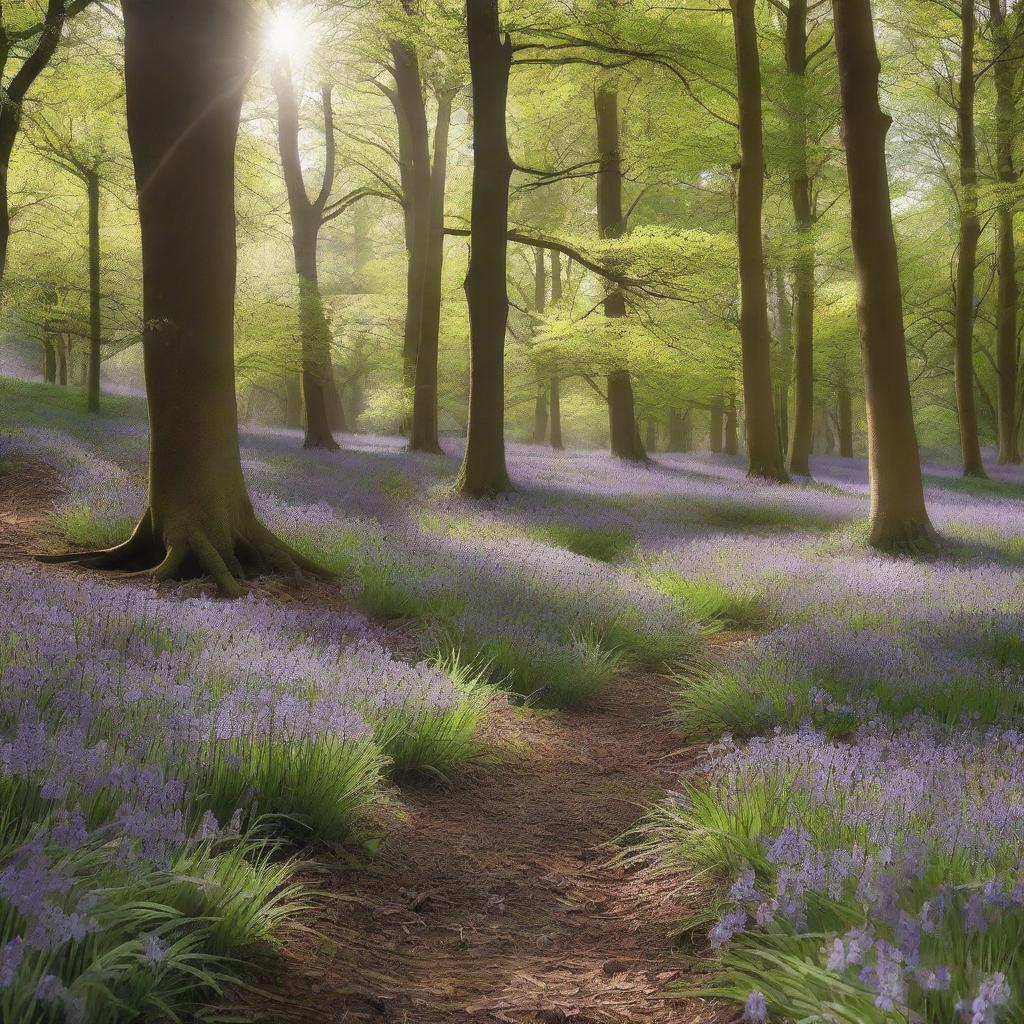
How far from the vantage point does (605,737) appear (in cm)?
493

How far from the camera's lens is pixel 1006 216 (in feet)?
75.8

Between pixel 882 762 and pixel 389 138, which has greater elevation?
pixel 389 138

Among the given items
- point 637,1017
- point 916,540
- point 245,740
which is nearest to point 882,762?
point 637,1017

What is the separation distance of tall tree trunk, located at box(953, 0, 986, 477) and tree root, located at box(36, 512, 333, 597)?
55.6ft

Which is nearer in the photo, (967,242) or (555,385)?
(967,242)

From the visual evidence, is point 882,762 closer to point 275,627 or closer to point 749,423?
point 275,627

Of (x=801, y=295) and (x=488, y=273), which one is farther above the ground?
(x=801, y=295)

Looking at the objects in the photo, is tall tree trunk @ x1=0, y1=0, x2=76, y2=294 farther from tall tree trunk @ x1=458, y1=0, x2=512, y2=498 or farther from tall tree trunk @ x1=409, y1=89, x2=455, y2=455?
tall tree trunk @ x1=409, y1=89, x2=455, y2=455

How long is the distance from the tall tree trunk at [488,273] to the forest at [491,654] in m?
0.05

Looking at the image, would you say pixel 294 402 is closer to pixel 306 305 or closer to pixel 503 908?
pixel 306 305

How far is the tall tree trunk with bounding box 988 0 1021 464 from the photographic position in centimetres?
→ 1886

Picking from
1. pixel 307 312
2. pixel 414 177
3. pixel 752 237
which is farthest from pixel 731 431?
pixel 307 312

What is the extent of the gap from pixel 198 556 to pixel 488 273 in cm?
692

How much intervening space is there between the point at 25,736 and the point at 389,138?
28.1 m
